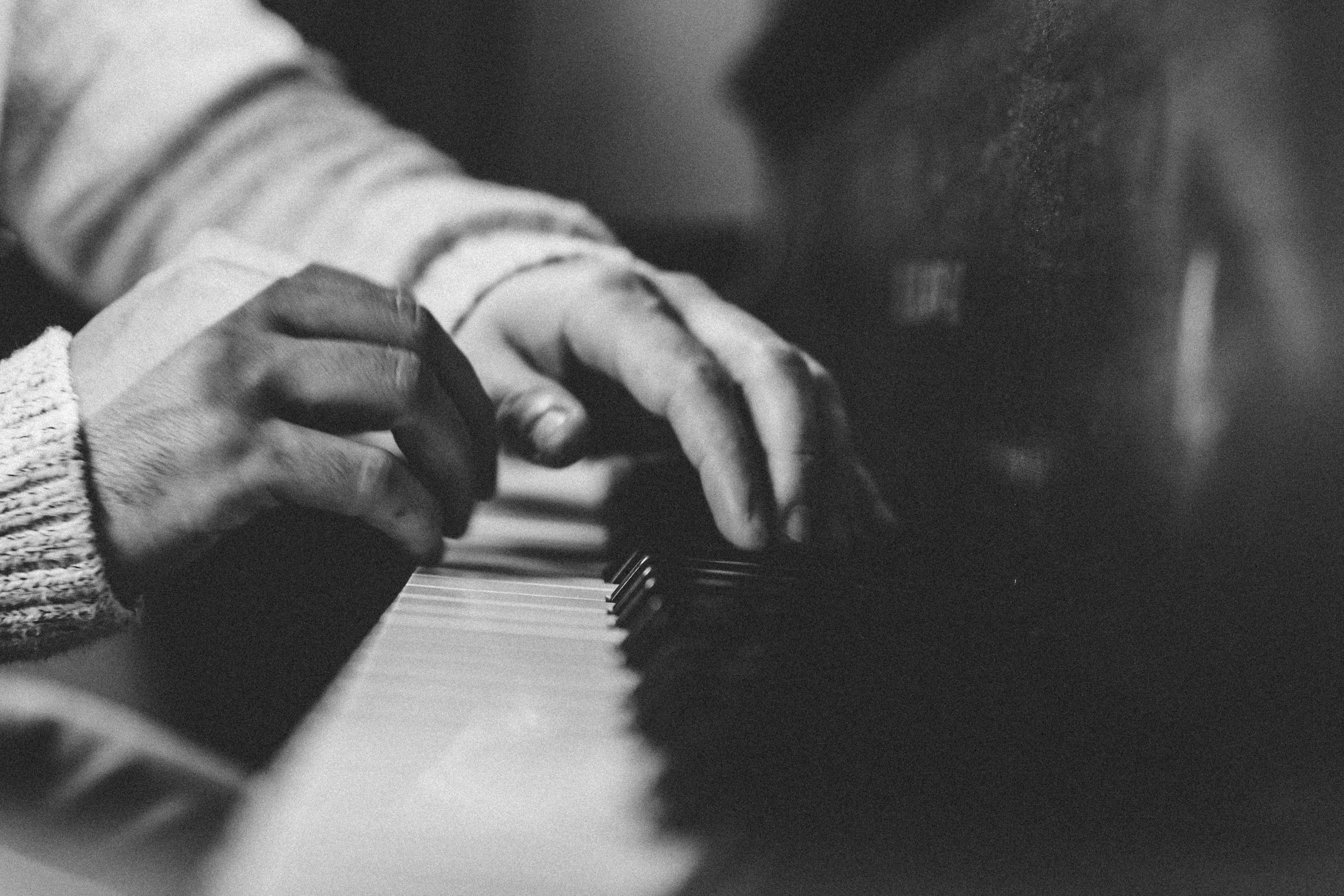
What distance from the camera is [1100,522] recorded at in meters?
0.38

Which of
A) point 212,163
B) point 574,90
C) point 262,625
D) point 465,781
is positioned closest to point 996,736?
point 465,781

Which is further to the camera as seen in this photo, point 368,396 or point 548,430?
point 548,430

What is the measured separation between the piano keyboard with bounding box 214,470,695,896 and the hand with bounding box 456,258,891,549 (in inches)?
5.2

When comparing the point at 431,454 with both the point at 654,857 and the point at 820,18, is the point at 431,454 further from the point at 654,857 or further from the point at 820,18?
the point at 820,18

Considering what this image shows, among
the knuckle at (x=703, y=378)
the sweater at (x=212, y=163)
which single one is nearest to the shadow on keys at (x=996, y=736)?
the knuckle at (x=703, y=378)

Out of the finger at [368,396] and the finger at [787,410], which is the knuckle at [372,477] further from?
the finger at [787,410]

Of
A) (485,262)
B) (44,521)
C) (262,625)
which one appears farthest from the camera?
(262,625)

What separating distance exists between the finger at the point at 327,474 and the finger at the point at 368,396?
11 mm

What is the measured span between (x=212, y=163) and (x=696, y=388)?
55cm

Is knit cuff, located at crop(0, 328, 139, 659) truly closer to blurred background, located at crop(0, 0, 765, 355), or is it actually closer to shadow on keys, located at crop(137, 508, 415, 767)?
shadow on keys, located at crop(137, 508, 415, 767)

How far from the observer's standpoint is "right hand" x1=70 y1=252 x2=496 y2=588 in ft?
1.33

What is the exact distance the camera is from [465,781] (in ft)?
0.74

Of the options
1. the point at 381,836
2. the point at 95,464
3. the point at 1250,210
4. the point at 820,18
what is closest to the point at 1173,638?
the point at 1250,210

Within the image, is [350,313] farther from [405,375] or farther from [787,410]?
[787,410]
